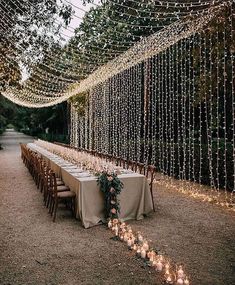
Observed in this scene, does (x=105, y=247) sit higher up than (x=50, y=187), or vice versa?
(x=50, y=187)

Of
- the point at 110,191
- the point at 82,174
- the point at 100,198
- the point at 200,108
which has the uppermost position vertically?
the point at 200,108

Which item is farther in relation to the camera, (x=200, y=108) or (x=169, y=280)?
(x=200, y=108)

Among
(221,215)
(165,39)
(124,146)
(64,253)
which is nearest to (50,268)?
(64,253)

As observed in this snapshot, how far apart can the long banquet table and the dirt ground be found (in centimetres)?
22

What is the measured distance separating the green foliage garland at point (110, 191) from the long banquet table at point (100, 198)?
0.38 ft

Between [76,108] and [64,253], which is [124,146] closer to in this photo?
[76,108]

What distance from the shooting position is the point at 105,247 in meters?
4.45

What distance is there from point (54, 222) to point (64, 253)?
1.44m

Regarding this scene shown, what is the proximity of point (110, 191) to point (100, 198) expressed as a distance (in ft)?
1.00

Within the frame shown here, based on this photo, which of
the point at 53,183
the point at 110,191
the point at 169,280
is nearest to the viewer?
the point at 169,280

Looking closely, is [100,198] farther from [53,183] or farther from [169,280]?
[169,280]

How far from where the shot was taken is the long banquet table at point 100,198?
5.51 m

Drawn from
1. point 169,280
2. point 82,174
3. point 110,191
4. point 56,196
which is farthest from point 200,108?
point 169,280

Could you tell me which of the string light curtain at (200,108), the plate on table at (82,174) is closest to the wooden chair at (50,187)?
the plate on table at (82,174)
